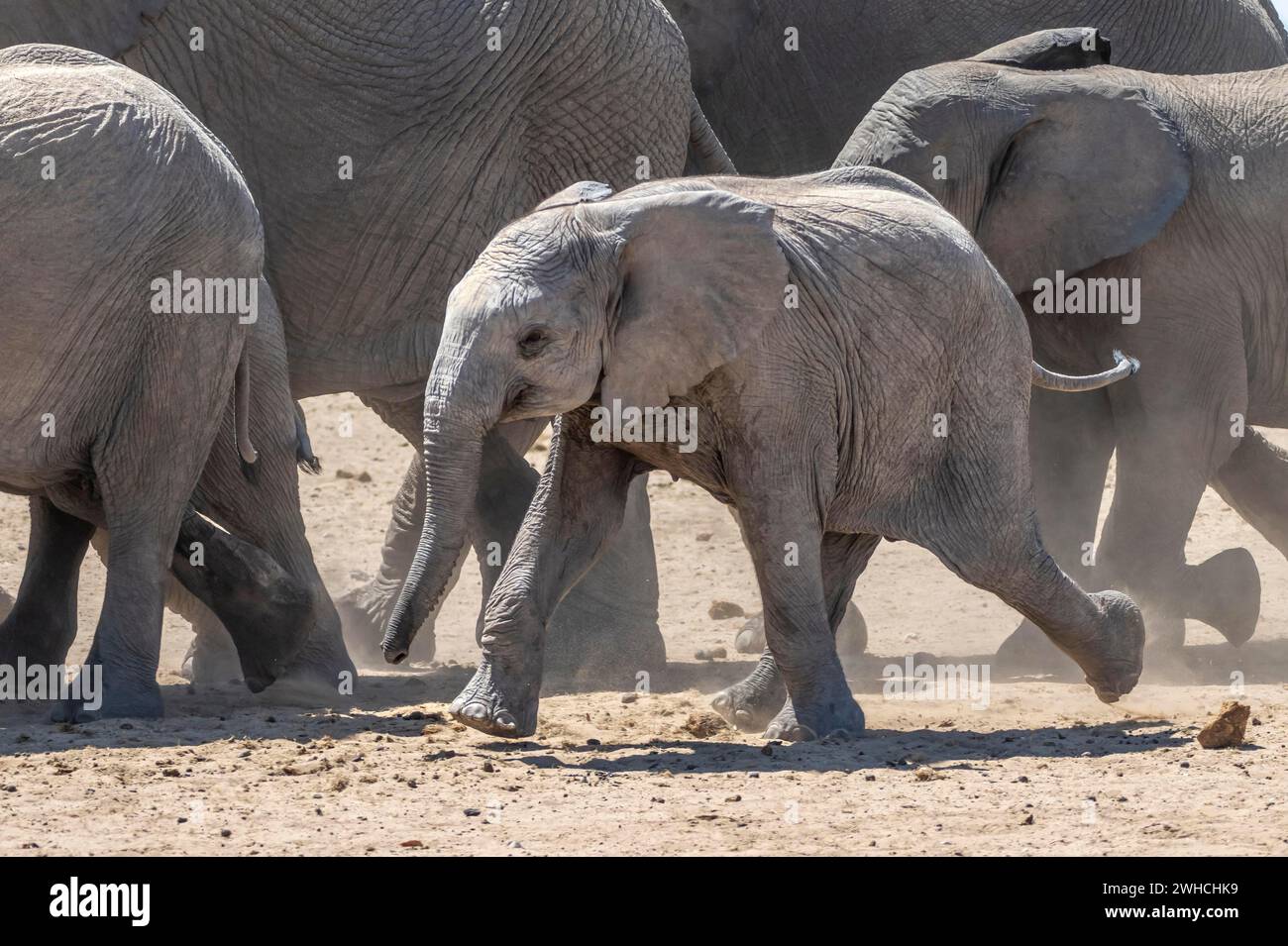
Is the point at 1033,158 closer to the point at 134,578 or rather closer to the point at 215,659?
the point at 215,659

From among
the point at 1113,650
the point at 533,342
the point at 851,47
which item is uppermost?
the point at 851,47

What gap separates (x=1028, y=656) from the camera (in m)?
8.87

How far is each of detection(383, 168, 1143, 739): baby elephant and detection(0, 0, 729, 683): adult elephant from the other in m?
1.71

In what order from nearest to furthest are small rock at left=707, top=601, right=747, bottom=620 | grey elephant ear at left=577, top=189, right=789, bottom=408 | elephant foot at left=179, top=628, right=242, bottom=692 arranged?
grey elephant ear at left=577, top=189, right=789, bottom=408
elephant foot at left=179, top=628, right=242, bottom=692
small rock at left=707, top=601, right=747, bottom=620

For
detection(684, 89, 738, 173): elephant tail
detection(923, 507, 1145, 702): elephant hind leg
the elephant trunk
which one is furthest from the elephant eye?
detection(684, 89, 738, 173): elephant tail

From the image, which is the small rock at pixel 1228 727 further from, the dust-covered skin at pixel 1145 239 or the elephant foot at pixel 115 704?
the elephant foot at pixel 115 704

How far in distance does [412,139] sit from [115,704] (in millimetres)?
2434

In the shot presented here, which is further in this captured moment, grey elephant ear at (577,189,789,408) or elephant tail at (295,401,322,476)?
elephant tail at (295,401,322,476)

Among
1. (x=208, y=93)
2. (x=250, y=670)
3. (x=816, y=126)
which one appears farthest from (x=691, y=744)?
(x=816, y=126)

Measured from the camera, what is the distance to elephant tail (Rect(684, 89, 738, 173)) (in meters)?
8.99

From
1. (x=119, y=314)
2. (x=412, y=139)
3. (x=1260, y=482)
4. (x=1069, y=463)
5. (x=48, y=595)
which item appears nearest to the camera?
(x=119, y=314)

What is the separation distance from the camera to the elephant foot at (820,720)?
21.5 feet

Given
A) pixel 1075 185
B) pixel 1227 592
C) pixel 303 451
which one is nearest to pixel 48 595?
pixel 303 451

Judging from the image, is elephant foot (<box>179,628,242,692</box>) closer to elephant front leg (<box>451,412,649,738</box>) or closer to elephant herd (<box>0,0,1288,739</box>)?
elephant herd (<box>0,0,1288,739</box>)
